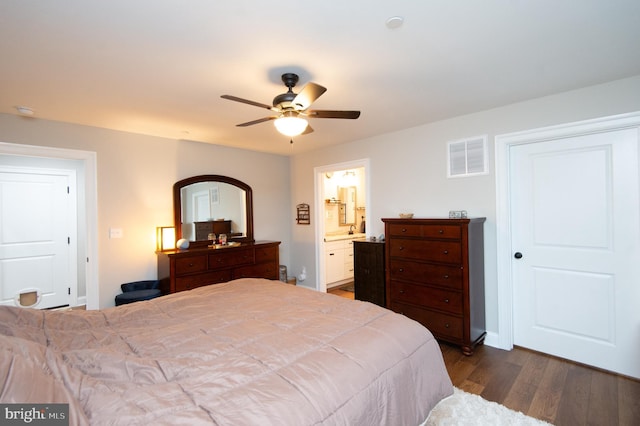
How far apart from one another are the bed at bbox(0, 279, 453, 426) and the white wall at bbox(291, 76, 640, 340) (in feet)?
6.40

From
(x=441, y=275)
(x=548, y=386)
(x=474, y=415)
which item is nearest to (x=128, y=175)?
(x=441, y=275)

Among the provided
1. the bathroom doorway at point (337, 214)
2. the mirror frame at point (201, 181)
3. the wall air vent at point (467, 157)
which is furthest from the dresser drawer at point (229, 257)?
the wall air vent at point (467, 157)

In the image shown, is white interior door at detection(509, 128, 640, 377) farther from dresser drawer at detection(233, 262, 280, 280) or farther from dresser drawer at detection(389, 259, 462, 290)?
dresser drawer at detection(233, 262, 280, 280)

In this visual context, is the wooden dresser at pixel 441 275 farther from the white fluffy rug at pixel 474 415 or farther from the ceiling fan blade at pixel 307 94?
the ceiling fan blade at pixel 307 94

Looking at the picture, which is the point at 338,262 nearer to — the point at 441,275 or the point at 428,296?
the point at 428,296

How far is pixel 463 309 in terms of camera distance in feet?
9.20

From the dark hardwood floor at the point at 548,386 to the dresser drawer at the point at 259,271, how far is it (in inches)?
103

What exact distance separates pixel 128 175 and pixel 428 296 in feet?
12.7

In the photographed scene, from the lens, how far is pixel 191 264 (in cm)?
358

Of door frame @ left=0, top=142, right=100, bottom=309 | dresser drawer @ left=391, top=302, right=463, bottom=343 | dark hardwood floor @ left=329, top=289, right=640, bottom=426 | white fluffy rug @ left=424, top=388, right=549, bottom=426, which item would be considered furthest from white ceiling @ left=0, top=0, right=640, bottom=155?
dark hardwood floor @ left=329, top=289, right=640, bottom=426

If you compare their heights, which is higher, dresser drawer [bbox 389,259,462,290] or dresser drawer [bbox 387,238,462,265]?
dresser drawer [bbox 387,238,462,265]

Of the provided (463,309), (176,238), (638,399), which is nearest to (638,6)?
(463,309)

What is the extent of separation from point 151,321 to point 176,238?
237 centimetres

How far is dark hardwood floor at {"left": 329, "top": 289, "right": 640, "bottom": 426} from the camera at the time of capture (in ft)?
6.48
